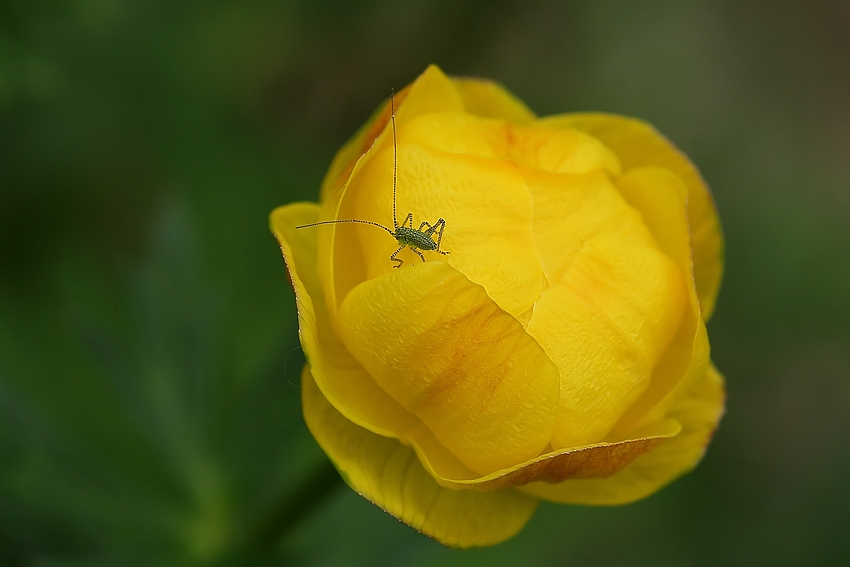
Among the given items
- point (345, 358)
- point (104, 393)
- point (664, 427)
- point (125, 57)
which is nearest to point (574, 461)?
point (664, 427)

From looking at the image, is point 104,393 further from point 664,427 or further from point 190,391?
point 664,427

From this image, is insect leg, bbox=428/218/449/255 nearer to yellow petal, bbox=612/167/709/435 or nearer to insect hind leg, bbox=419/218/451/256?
insect hind leg, bbox=419/218/451/256

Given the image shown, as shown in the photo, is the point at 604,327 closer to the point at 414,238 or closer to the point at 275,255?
the point at 414,238

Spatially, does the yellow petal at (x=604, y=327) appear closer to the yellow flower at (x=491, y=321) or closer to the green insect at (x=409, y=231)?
the yellow flower at (x=491, y=321)

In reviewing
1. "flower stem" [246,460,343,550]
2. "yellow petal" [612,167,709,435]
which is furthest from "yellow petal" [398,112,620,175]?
"flower stem" [246,460,343,550]

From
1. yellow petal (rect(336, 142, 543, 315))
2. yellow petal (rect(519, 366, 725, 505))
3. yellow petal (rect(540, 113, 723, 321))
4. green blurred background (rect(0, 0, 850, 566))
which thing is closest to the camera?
yellow petal (rect(336, 142, 543, 315))

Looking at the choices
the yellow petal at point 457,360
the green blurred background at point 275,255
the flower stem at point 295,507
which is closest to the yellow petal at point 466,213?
the yellow petal at point 457,360

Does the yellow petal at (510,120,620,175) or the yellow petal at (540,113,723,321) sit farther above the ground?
the yellow petal at (510,120,620,175)

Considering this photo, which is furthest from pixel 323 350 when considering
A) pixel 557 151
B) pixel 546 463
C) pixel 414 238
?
→ pixel 557 151
